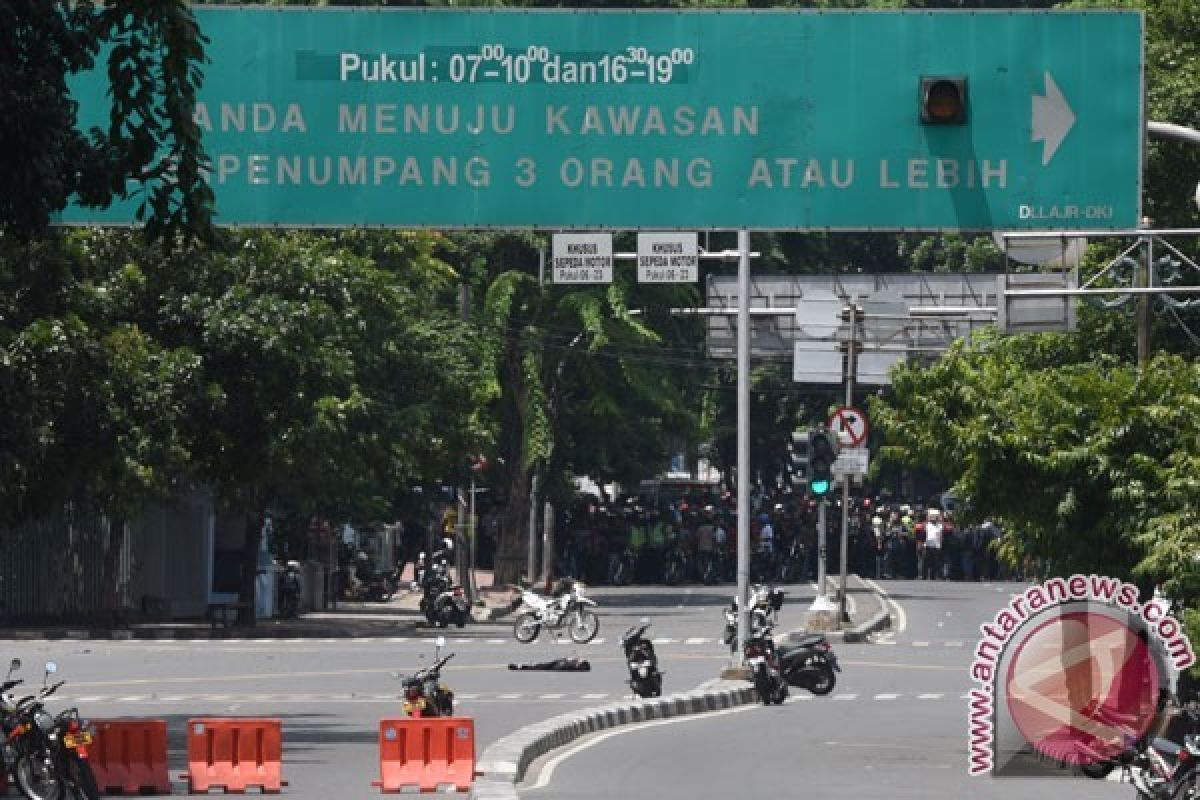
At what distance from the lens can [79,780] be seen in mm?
17531

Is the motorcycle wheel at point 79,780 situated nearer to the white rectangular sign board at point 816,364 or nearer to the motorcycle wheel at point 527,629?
the motorcycle wheel at point 527,629

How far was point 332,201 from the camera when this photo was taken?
20266 mm

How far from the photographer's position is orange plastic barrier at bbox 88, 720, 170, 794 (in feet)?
63.8

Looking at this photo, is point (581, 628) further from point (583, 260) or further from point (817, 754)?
point (817, 754)

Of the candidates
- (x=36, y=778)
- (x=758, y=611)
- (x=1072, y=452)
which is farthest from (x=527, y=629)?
(x=36, y=778)

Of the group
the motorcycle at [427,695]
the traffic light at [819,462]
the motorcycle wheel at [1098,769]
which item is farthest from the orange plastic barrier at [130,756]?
the traffic light at [819,462]

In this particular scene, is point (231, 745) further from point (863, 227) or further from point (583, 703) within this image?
point (583, 703)

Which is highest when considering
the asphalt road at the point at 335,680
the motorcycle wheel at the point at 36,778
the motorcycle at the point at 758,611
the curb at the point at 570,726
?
the motorcycle at the point at 758,611

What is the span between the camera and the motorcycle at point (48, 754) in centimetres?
1750

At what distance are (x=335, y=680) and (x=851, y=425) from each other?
1468 cm

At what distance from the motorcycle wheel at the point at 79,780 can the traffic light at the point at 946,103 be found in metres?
7.83

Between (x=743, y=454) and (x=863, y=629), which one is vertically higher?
(x=743, y=454)

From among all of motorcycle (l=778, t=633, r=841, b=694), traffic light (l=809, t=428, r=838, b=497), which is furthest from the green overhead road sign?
traffic light (l=809, t=428, r=838, b=497)

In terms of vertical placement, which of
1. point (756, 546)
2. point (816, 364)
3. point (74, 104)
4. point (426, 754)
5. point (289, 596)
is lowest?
point (426, 754)
